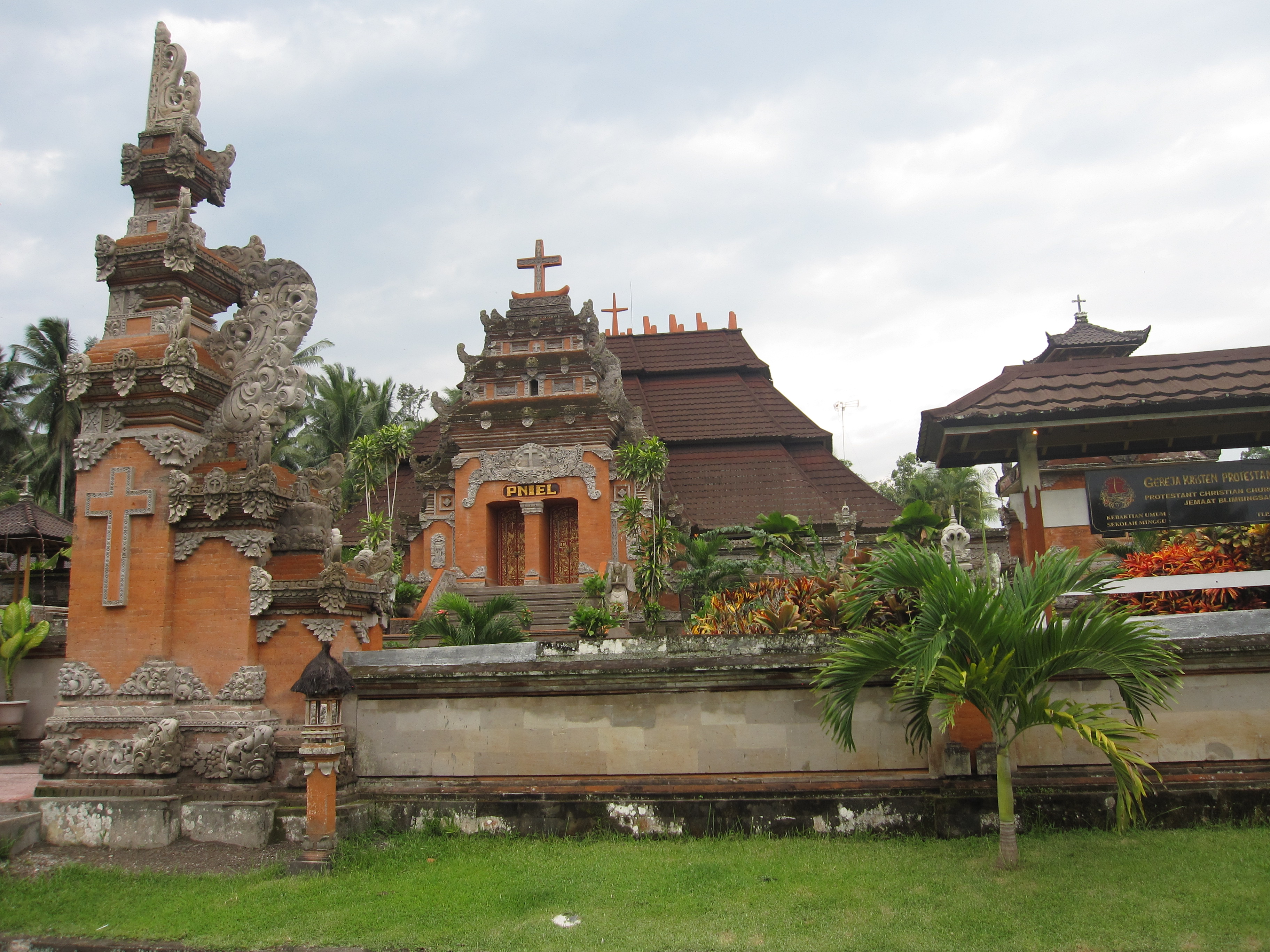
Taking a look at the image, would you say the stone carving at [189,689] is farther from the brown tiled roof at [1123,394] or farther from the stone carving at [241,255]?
the brown tiled roof at [1123,394]

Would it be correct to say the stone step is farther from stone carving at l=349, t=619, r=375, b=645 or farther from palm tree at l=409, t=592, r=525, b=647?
palm tree at l=409, t=592, r=525, b=647

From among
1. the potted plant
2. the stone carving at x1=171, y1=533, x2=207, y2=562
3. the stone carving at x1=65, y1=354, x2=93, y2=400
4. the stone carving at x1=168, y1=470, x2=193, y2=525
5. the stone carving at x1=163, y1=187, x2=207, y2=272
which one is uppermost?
the stone carving at x1=163, y1=187, x2=207, y2=272

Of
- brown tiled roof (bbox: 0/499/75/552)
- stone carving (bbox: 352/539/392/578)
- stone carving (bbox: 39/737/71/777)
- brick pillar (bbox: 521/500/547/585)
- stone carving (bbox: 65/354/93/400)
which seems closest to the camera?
stone carving (bbox: 39/737/71/777)

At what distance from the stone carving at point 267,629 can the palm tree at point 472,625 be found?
201cm

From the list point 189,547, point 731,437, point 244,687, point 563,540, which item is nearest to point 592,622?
point 244,687

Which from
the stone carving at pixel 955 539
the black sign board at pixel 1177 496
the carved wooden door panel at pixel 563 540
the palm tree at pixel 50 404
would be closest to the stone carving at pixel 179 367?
the stone carving at pixel 955 539

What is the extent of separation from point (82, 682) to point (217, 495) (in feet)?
7.32

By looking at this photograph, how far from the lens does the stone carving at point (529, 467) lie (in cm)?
2098

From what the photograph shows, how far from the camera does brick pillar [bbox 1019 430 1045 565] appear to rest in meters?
9.13

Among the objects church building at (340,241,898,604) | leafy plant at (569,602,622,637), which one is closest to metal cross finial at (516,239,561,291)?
church building at (340,241,898,604)

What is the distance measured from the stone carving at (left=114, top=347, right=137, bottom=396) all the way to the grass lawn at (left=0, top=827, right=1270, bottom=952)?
4.46m

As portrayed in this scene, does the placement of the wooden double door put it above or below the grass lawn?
above

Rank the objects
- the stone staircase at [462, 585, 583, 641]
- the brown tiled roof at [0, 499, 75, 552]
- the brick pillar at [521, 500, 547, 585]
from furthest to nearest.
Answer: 1. the brick pillar at [521, 500, 547, 585]
2. the stone staircase at [462, 585, 583, 641]
3. the brown tiled roof at [0, 499, 75, 552]

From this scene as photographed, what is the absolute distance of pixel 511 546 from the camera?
71.4 feet
